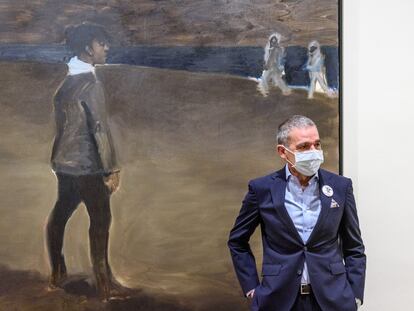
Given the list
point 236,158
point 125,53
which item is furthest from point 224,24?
point 236,158

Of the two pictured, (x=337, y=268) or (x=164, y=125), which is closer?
(x=337, y=268)

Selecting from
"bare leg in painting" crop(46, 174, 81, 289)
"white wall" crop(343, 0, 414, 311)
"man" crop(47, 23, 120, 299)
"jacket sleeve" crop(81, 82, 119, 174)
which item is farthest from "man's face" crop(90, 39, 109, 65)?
"white wall" crop(343, 0, 414, 311)

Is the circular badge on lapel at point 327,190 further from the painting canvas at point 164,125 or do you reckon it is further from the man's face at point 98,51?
the man's face at point 98,51

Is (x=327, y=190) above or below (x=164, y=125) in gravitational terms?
below

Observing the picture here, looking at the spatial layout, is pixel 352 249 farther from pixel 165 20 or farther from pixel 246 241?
pixel 165 20

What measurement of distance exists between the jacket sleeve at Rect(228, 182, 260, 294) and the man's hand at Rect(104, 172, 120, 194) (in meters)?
0.93

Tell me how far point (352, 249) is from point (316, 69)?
116 centimetres

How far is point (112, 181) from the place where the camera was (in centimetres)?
291

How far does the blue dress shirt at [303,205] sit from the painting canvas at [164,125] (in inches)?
31.4

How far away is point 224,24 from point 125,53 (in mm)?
598

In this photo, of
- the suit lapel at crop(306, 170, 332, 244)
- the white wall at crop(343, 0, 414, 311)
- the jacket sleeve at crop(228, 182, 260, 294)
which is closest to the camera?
the suit lapel at crop(306, 170, 332, 244)

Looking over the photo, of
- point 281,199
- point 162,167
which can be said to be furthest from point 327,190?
point 162,167

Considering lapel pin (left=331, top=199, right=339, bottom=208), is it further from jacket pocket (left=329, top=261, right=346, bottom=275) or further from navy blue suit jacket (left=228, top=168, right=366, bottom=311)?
jacket pocket (left=329, top=261, right=346, bottom=275)

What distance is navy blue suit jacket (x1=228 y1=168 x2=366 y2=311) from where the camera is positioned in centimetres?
201
